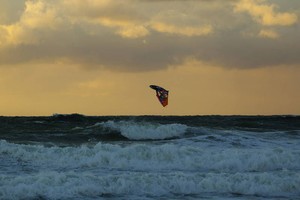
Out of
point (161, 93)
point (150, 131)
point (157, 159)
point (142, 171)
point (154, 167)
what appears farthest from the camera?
point (150, 131)

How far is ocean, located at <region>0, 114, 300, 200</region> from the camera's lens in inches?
659

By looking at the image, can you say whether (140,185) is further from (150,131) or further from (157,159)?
(150,131)

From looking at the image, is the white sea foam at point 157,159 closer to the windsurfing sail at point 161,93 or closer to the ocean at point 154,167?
the ocean at point 154,167

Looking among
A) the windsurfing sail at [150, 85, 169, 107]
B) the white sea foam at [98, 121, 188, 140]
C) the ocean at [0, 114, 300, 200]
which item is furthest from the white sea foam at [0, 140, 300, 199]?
the white sea foam at [98, 121, 188, 140]

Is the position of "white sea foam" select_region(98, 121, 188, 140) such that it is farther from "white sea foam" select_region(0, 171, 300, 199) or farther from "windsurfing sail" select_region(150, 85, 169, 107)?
"white sea foam" select_region(0, 171, 300, 199)

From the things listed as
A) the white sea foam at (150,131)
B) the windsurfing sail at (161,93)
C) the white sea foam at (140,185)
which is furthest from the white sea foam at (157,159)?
the white sea foam at (150,131)

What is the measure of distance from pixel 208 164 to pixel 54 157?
17.9 feet

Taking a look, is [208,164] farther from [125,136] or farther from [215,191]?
[125,136]

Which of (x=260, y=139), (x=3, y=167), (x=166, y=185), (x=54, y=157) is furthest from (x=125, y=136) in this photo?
(x=166, y=185)

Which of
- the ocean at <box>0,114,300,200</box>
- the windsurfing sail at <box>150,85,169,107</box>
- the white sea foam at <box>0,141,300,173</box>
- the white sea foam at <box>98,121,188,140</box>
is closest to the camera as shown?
the ocean at <box>0,114,300,200</box>

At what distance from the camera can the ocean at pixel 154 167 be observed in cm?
1675

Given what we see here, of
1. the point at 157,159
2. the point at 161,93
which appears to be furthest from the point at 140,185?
the point at 161,93

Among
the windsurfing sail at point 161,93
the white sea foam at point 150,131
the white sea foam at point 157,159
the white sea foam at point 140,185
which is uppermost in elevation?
the windsurfing sail at point 161,93

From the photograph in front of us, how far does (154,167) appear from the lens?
20.7 m
